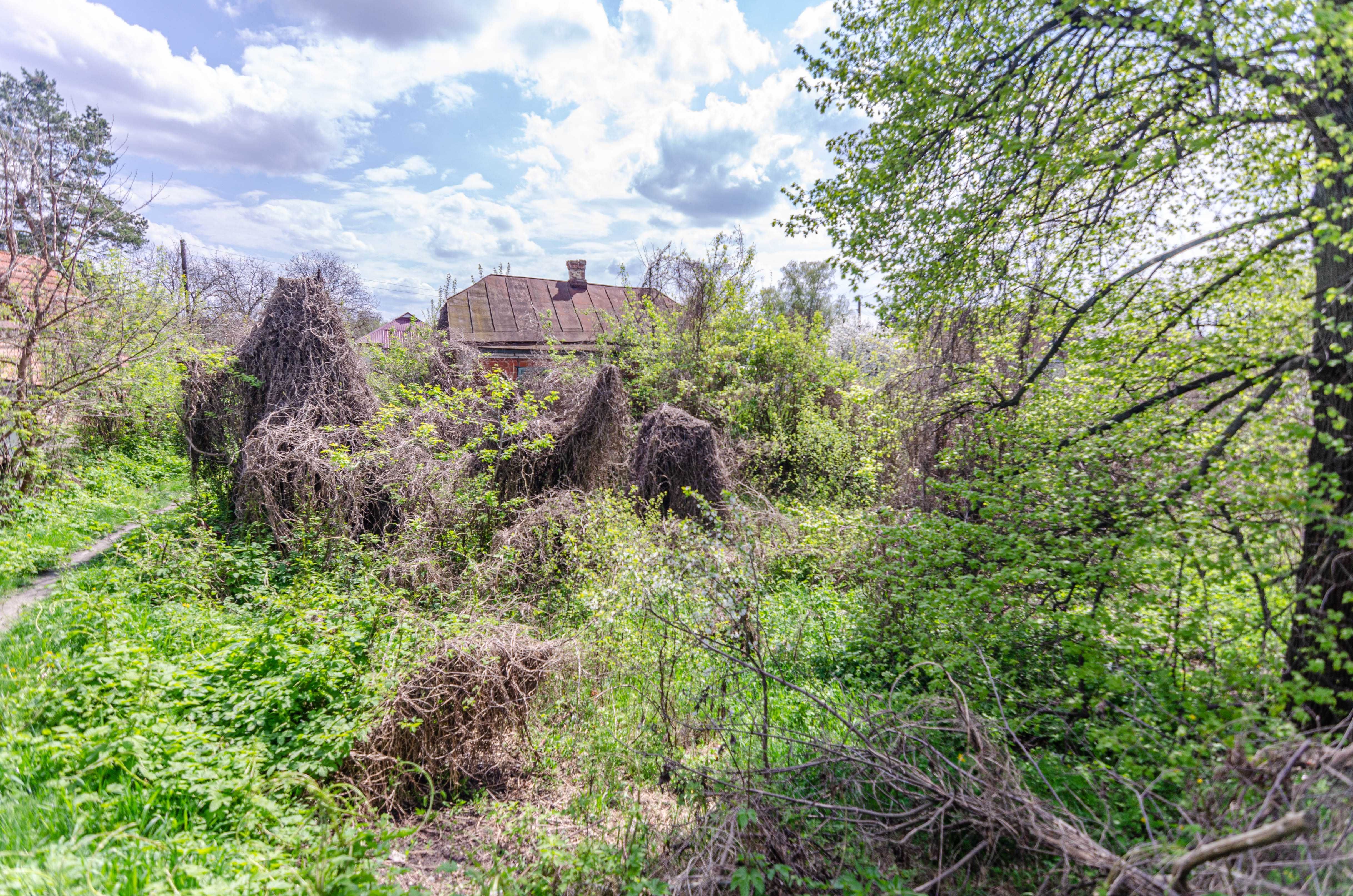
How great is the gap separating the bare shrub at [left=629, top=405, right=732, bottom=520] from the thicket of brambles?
2.17 m

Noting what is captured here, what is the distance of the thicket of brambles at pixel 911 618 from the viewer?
9.80ft

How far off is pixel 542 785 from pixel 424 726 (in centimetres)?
101

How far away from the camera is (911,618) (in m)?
5.26

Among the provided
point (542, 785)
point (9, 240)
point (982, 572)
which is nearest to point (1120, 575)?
point (982, 572)

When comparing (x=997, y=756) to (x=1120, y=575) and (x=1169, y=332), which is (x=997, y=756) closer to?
(x=1120, y=575)

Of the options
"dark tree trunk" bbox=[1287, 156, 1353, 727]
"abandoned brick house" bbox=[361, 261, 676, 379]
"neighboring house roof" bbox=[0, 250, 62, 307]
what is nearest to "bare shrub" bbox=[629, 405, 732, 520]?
"dark tree trunk" bbox=[1287, 156, 1353, 727]

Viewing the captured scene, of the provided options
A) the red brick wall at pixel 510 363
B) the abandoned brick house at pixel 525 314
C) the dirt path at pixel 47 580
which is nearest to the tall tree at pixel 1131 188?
the dirt path at pixel 47 580

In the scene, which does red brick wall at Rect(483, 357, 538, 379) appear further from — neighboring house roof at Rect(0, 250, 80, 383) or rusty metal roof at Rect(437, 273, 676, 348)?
neighboring house roof at Rect(0, 250, 80, 383)

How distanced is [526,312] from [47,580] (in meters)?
17.4

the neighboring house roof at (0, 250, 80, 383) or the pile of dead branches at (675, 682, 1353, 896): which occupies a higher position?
the neighboring house roof at (0, 250, 80, 383)

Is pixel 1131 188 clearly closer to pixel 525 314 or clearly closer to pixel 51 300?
pixel 51 300

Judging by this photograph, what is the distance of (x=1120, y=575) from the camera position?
3.77 meters

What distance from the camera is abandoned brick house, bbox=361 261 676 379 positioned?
20.4 metres

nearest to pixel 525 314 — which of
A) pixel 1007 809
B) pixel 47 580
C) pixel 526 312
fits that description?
pixel 526 312
